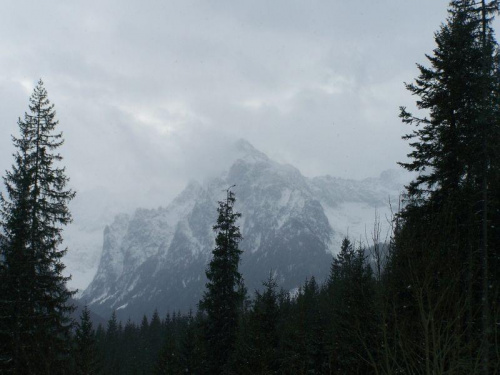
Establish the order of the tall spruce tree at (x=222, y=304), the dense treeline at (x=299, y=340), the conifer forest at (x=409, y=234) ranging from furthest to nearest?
1. the tall spruce tree at (x=222, y=304)
2. the dense treeline at (x=299, y=340)
3. the conifer forest at (x=409, y=234)

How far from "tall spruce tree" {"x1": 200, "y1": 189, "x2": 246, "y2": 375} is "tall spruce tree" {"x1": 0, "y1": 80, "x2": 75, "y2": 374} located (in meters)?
9.63

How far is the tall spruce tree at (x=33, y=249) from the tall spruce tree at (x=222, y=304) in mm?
9634

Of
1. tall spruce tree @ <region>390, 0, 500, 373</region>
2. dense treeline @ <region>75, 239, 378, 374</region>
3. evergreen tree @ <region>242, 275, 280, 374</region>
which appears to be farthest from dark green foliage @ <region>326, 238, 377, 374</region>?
evergreen tree @ <region>242, 275, 280, 374</region>

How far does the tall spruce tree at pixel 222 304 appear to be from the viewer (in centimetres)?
2556

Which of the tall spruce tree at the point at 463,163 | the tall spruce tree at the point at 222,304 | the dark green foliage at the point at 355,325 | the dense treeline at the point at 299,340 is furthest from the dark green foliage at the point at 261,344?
the tall spruce tree at the point at 463,163

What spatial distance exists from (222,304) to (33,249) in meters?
12.4

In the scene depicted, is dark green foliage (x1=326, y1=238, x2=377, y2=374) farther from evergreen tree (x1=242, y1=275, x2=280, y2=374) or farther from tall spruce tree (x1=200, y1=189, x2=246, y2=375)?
tall spruce tree (x1=200, y1=189, x2=246, y2=375)

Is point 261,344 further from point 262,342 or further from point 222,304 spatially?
point 222,304

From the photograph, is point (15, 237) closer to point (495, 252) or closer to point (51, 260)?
point (51, 260)

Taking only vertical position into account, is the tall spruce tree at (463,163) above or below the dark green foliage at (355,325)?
above

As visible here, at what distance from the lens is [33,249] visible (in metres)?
18.0

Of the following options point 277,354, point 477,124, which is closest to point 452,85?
point 477,124

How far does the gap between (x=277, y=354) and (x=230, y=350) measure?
12.5ft

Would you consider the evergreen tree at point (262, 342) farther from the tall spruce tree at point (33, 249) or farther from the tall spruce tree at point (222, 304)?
the tall spruce tree at point (33, 249)
